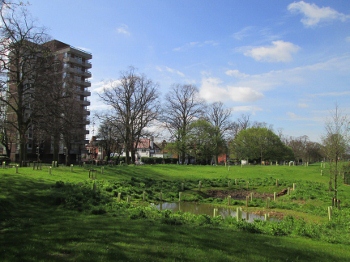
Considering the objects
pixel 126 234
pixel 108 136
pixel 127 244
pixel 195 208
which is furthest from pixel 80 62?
pixel 127 244

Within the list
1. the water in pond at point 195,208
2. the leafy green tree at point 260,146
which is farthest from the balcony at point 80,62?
the water in pond at point 195,208

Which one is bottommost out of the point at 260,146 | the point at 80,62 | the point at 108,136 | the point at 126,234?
the point at 126,234

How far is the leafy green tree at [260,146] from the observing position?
68688mm

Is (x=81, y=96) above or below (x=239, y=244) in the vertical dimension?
above

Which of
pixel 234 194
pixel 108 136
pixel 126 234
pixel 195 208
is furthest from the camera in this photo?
pixel 108 136

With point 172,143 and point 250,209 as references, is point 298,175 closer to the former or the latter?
point 250,209

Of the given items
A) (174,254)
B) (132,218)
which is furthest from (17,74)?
(174,254)

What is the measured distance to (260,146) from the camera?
68250 mm

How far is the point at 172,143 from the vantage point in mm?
64812

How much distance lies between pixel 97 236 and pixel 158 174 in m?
30.9

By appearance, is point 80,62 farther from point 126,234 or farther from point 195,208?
point 126,234

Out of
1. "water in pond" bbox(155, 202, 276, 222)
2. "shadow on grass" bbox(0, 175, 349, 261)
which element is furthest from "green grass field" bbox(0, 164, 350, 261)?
"water in pond" bbox(155, 202, 276, 222)

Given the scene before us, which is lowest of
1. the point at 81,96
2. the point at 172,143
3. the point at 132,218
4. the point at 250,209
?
the point at 250,209

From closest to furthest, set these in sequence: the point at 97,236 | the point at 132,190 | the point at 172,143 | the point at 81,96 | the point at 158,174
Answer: the point at 97,236
the point at 132,190
the point at 158,174
the point at 172,143
the point at 81,96
